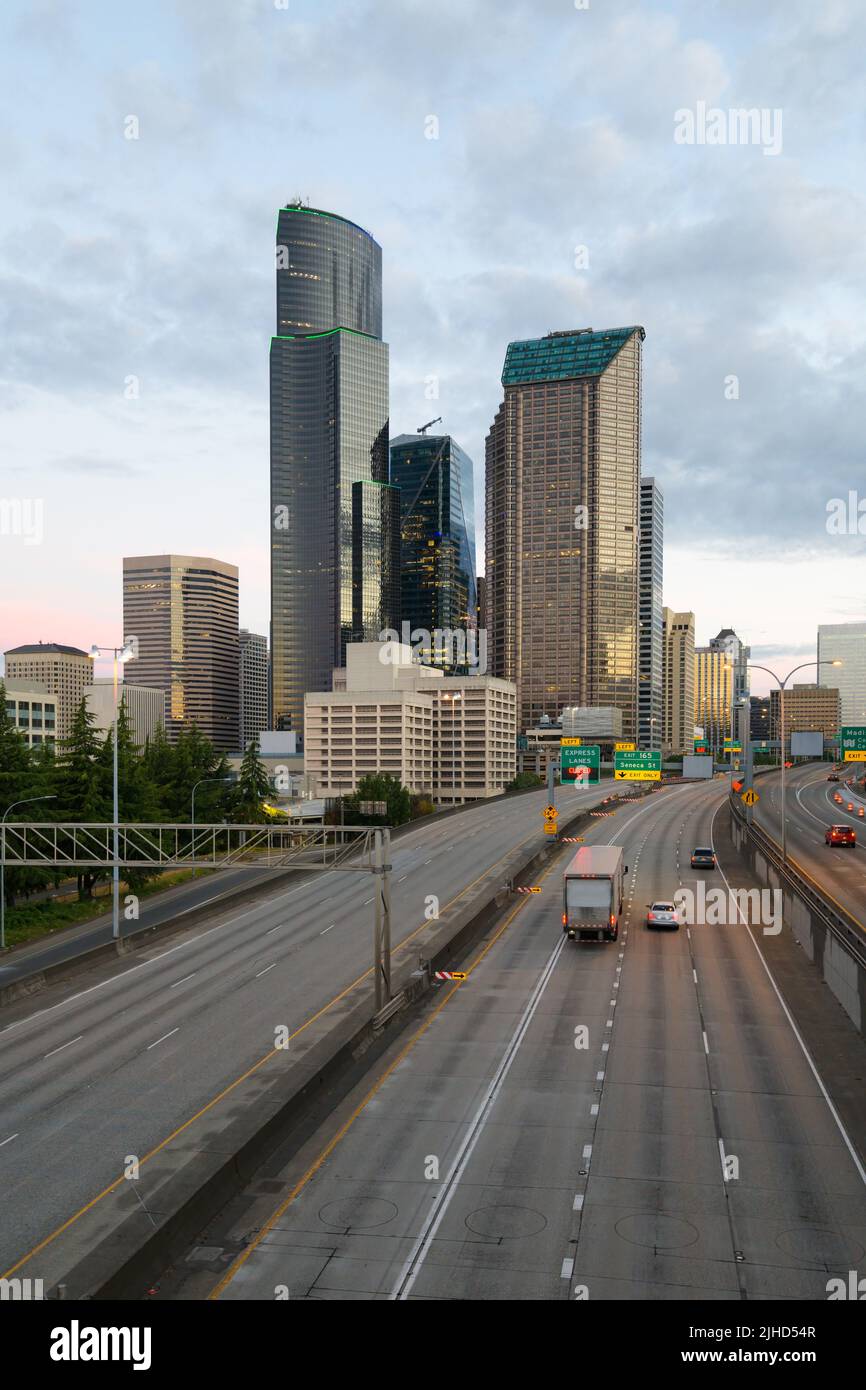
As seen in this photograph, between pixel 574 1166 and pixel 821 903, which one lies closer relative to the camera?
pixel 574 1166

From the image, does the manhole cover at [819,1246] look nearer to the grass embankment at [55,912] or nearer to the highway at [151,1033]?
the highway at [151,1033]

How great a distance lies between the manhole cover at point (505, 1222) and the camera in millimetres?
17031

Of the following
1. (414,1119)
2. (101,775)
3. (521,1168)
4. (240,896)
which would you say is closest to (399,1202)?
(521,1168)

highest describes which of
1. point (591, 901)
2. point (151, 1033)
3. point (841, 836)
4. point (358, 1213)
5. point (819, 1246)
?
point (591, 901)

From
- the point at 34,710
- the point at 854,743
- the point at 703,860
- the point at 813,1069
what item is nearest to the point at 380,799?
the point at 34,710

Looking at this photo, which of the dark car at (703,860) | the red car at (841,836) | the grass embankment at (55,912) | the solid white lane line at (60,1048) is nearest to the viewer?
the solid white lane line at (60,1048)

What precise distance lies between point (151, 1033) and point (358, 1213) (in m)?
14.9

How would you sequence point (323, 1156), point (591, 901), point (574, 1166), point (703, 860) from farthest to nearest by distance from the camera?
point (703, 860) → point (591, 901) → point (323, 1156) → point (574, 1166)

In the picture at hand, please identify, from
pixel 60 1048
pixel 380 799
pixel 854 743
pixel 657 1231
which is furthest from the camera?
pixel 380 799

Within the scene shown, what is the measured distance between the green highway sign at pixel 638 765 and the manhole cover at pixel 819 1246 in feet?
162

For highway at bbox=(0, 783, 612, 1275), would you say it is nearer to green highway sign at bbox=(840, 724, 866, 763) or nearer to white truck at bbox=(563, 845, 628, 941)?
white truck at bbox=(563, 845, 628, 941)

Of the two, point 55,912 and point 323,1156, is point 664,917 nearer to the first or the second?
point 323,1156

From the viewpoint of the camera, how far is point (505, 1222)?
17484 millimetres

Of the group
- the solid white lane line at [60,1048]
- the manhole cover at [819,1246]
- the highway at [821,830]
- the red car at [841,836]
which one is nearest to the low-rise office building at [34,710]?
the highway at [821,830]
